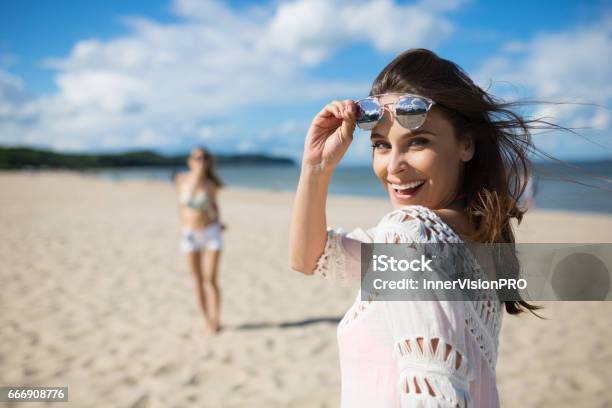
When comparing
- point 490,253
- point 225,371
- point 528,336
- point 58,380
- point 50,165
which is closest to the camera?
point 490,253

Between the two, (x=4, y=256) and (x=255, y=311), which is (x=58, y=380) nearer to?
(x=255, y=311)

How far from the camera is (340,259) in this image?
4.92 ft

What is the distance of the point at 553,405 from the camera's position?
3484mm

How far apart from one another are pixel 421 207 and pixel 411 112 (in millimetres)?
300

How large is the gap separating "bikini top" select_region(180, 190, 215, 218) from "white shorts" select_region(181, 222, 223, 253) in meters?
0.22

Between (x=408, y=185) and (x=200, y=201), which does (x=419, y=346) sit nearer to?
(x=408, y=185)

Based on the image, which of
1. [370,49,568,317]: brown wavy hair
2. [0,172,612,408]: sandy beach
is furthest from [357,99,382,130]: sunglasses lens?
[0,172,612,408]: sandy beach

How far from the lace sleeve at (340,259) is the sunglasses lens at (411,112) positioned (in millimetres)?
473

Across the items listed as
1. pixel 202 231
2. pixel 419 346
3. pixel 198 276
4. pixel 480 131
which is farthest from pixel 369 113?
pixel 198 276

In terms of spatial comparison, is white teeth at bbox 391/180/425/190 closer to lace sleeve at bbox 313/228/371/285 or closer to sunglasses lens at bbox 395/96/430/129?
sunglasses lens at bbox 395/96/430/129

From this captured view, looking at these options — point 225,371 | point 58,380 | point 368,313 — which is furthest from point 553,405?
point 58,380

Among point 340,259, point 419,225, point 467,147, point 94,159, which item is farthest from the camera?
point 94,159

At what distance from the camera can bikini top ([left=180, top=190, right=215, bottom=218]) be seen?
5.29 meters

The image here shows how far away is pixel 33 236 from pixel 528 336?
1095cm
